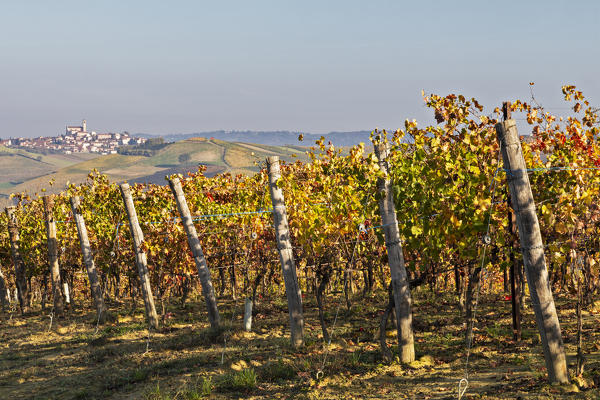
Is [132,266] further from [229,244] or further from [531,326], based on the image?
[531,326]

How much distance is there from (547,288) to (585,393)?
1.35 metres

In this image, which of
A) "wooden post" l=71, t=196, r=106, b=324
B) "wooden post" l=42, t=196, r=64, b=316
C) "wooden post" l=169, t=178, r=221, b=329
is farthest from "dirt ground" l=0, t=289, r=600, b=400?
"wooden post" l=42, t=196, r=64, b=316

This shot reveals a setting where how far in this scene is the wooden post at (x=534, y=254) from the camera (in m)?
7.30

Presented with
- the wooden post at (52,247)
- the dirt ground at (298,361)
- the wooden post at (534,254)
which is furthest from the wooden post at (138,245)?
the wooden post at (534,254)

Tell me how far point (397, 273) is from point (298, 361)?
2913 millimetres

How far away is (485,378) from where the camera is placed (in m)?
8.75

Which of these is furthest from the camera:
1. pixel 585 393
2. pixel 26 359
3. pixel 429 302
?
pixel 429 302

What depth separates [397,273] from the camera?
9.94 metres

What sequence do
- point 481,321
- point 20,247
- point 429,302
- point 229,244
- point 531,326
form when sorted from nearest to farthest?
1. point 531,326
2. point 481,321
3. point 429,302
4. point 229,244
5. point 20,247

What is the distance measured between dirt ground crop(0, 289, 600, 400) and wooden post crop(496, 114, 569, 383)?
0.41 m

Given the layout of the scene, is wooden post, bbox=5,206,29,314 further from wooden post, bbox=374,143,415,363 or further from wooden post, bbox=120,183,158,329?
wooden post, bbox=374,143,415,363

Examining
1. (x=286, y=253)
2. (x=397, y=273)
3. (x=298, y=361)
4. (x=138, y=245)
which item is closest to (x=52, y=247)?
(x=138, y=245)

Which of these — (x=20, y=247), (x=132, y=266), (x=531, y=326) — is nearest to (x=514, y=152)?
(x=531, y=326)

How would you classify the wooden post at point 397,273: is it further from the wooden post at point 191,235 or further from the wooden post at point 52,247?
the wooden post at point 52,247
